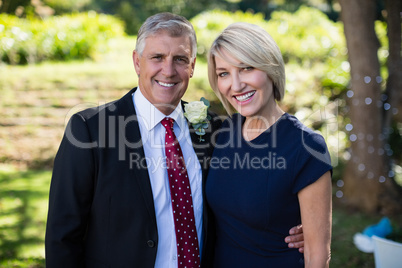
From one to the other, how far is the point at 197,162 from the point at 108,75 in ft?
28.2

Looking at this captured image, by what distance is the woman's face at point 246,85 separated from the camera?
239 centimetres

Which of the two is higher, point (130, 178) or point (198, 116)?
point (198, 116)

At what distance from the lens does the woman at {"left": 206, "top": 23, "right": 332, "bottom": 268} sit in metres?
2.22

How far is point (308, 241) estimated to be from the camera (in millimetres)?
2248

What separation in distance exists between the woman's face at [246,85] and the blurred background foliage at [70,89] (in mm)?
3207

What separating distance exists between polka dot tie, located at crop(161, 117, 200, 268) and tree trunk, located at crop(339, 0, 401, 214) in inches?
160

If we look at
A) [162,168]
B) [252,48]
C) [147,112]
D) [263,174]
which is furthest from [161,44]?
[263,174]

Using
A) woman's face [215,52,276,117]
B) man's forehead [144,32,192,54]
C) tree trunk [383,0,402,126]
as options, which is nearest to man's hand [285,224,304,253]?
woman's face [215,52,276,117]

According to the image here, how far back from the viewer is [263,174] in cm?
237

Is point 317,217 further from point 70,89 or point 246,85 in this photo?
point 70,89

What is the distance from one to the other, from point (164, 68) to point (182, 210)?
0.90 metres

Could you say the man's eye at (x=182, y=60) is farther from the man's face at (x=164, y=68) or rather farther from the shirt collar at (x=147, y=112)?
the shirt collar at (x=147, y=112)

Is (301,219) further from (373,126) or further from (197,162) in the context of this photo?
(373,126)

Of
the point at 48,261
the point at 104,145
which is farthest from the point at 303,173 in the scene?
the point at 48,261
